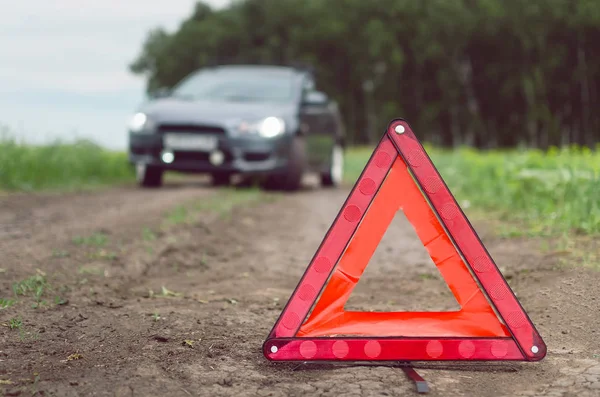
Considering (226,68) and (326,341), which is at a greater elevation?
(226,68)

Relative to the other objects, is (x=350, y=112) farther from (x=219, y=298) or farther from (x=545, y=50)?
(x=219, y=298)

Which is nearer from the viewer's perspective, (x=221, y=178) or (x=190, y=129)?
(x=190, y=129)

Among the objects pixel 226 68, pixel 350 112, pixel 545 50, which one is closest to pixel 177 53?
pixel 350 112

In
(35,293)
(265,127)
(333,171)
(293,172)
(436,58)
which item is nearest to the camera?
(35,293)

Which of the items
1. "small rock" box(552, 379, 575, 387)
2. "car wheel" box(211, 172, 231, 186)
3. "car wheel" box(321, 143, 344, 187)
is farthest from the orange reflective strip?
"car wheel" box(321, 143, 344, 187)

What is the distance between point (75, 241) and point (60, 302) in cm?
172

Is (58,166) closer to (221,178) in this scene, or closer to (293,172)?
(221,178)

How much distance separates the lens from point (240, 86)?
1177 centimetres

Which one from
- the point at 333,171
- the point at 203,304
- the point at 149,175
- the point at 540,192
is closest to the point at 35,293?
the point at 203,304

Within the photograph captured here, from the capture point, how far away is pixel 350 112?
60.2m

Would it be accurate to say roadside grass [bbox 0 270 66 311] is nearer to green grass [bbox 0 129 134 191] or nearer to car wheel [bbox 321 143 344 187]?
green grass [bbox 0 129 134 191]

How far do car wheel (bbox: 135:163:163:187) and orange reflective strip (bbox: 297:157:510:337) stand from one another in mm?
8257

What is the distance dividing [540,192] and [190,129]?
15.9ft

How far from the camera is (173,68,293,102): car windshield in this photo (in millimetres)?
11516
